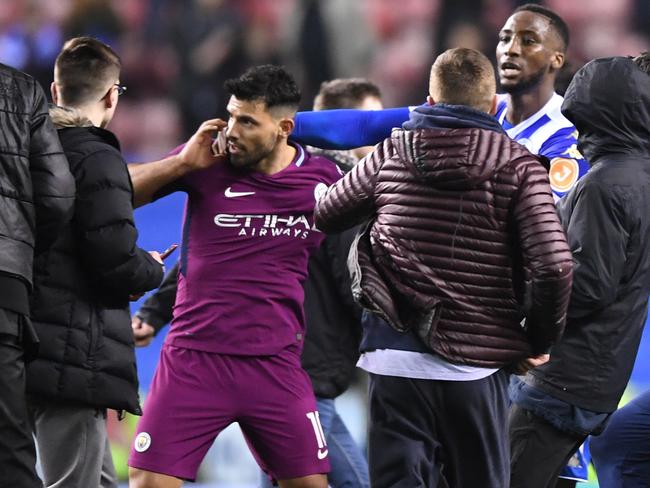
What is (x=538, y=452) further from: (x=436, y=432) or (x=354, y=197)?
(x=354, y=197)

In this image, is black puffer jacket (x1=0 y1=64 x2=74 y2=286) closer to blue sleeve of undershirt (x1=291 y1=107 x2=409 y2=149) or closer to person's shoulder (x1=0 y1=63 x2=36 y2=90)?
person's shoulder (x1=0 y1=63 x2=36 y2=90)

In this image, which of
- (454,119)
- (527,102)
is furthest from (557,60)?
(454,119)

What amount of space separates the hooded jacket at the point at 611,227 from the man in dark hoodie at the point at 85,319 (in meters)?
1.46

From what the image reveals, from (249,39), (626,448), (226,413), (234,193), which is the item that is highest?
(234,193)

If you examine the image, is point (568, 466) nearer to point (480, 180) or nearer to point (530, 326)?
point (530, 326)

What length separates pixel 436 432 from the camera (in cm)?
400

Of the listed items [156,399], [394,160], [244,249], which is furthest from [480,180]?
[156,399]

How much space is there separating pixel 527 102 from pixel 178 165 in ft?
5.55

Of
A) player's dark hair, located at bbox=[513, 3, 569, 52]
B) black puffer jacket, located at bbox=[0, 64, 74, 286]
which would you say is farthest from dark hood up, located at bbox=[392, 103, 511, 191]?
player's dark hair, located at bbox=[513, 3, 569, 52]

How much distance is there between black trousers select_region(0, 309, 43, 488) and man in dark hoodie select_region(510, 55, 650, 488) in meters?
1.66

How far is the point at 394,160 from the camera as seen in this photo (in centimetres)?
398

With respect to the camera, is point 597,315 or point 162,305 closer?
point 597,315

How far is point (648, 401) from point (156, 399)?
178cm

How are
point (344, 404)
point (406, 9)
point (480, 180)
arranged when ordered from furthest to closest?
1. point (406, 9)
2. point (344, 404)
3. point (480, 180)
